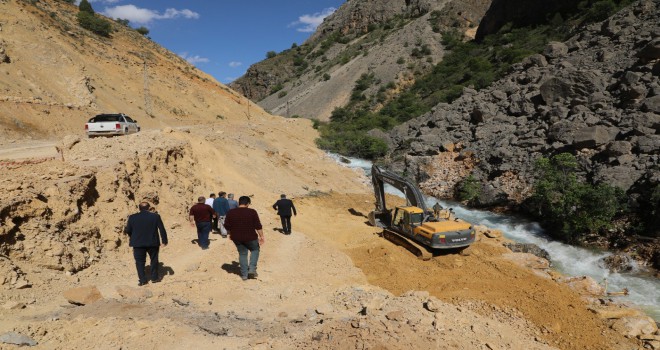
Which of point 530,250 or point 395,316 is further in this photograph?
point 530,250

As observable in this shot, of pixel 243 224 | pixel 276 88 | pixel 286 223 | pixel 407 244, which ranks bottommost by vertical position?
pixel 407 244

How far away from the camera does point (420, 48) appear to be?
6369 centimetres

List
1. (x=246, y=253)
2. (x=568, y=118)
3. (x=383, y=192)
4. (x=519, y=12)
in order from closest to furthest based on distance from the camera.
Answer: (x=246, y=253) < (x=383, y=192) < (x=568, y=118) < (x=519, y=12)

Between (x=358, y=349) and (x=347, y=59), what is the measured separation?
236ft

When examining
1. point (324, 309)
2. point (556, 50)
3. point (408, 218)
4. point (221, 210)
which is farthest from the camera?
point (556, 50)

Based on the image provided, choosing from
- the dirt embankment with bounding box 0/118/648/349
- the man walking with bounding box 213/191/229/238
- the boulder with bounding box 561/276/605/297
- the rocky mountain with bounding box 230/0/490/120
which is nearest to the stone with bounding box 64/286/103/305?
the dirt embankment with bounding box 0/118/648/349

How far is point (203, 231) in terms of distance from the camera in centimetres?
1007

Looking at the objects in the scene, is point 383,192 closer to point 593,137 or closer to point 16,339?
point 16,339

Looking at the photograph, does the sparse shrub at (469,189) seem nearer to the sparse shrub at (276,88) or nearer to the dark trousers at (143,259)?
the dark trousers at (143,259)

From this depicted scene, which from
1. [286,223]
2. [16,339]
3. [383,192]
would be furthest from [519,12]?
[16,339]

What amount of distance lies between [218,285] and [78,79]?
2680 centimetres

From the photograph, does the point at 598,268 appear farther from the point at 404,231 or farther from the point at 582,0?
the point at 582,0

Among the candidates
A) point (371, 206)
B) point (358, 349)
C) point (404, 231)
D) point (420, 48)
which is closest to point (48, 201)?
Answer: point (358, 349)

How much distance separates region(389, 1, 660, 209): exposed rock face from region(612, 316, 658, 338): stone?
9.92m
